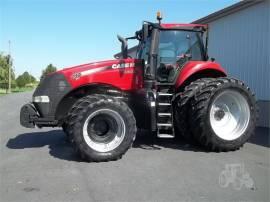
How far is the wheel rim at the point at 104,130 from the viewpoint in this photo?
6582 mm

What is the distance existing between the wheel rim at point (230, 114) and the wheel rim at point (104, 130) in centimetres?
194

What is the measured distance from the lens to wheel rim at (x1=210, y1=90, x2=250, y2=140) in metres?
7.47

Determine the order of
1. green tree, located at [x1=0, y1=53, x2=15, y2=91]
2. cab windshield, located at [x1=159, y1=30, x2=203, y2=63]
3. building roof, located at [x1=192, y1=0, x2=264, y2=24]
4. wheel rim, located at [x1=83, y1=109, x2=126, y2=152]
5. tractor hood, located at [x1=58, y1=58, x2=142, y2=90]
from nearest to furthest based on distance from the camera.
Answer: wheel rim, located at [x1=83, y1=109, x2=126, y2=152] → tractor hood, located at [x1=58, y1=58, x2=142, y2=90] → cab windshield, located at [x1=159, y1=30, x2=203, y2=63] → building roof, located at [x1=192, y1=0, x2=264, y2=24] → green tree, located at [x1=0, y1=53, x2=15, y2=91]

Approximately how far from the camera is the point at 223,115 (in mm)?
7660

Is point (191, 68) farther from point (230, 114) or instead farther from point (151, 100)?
point (230, 114)

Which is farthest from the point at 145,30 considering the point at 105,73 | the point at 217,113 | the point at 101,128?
the point at 217,113

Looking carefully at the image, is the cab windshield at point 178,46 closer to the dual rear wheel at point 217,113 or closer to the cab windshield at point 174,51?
the cab windshield at point 174,51

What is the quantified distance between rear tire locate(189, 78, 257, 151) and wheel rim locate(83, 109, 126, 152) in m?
1.48

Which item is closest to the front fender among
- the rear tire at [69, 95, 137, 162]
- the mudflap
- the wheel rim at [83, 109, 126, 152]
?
the rear tire at [69, 95, 137, 162]

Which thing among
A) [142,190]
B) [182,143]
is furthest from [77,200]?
[182,143]

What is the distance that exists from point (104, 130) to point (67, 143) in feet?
5.24

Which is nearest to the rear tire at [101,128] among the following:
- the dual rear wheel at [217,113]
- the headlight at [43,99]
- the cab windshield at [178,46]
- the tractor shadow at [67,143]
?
the tractor shadow at [67,143]

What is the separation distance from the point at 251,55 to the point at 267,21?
47.2 inches

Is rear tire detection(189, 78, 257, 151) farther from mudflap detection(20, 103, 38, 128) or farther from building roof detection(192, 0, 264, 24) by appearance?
building roof detection(192, 0, 264, 24)
